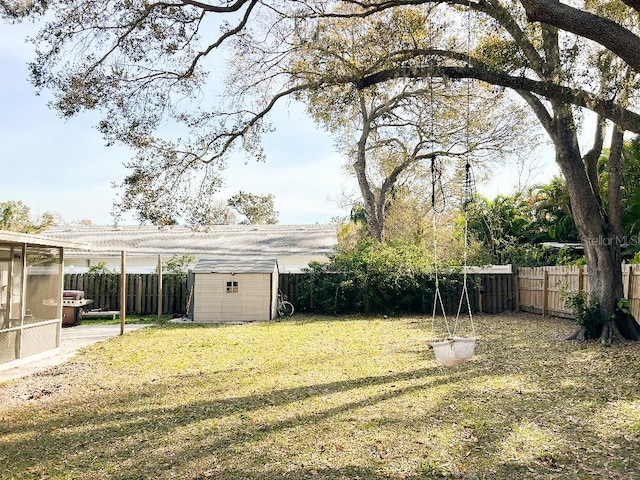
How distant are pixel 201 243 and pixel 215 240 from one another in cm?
82

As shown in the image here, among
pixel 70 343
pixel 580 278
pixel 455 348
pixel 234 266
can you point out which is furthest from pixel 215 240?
pixel 455 348

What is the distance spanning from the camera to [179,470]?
4.45m

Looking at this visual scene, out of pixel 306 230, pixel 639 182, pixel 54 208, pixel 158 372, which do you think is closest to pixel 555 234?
pixel 639 182

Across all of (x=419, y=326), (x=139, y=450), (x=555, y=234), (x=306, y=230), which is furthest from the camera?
(x=306, y=230)

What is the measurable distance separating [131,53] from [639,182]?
49.3ft

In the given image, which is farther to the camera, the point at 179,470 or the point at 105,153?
the point at 105,153

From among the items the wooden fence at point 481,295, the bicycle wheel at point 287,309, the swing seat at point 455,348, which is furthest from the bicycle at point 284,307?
the swing seat at point 455,348

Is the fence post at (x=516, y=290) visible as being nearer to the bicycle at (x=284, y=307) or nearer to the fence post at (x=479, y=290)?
the fence post at (x=479, y=290)

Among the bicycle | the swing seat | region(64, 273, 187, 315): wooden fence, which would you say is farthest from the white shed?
the swing seat

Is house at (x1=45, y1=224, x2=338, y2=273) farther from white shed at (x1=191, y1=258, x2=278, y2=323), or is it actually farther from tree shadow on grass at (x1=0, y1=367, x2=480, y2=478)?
tree shadow on grass at (x1=0, y1=367, x2=480, y2=478)

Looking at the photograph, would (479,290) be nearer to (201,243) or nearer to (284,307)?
(284,307)

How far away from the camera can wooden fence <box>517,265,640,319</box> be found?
12008 mm

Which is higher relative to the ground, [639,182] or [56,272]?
[639,182]

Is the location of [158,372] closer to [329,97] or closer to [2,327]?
[2,327]
